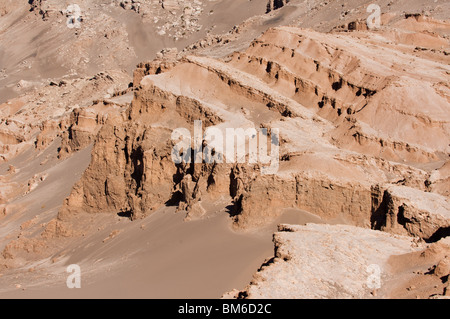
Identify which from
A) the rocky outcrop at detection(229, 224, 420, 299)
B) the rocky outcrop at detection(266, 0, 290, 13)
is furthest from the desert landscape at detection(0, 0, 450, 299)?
the rocky outcrop at detection(266, 0, 290, 13)

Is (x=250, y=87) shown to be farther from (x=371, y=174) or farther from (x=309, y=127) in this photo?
(x=371, y=174)

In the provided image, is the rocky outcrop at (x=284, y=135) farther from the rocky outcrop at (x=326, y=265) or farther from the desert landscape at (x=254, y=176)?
the rocky outcrop at (x=326, y=265)

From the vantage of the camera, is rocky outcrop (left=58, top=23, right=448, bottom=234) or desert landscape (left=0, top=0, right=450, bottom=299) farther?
rocky outcrop (left=58, top=23, right=448, bottom=234)

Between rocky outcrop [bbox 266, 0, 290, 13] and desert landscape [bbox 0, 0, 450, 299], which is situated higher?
rocky outcrop [bbox 266, 0, 290, 13]

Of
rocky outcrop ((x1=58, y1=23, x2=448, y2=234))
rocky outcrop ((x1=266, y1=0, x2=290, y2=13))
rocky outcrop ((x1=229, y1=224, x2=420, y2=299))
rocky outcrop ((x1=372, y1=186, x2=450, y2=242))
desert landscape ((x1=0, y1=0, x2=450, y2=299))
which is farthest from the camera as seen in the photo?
rocky outcrop ((x1=266, y1=0, x2=290, y2=13))

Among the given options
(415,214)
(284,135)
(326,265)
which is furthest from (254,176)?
(326,265)

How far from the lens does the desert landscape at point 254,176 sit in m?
8.88

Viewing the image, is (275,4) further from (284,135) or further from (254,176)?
(254,176)

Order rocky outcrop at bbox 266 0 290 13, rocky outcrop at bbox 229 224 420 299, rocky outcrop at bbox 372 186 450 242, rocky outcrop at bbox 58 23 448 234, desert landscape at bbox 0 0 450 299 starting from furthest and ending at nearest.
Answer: rocky outcrop at bbox 266 0 290 13 → rocky outcrop at bbox 58 23 448 234 → rocky outcrop at bbox 372 186 450 242 → desert landscape at bbox 0 0 450 299 → rocky outcrop at bbox 229 224 420 299

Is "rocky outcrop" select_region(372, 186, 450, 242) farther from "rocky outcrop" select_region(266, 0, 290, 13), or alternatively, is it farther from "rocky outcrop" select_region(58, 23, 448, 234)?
"rocky outcrop" select_region(266, 0, 290, 13)

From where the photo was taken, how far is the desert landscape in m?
8.88

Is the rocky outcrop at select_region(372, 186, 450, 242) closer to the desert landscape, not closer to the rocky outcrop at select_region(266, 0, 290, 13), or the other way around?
the desert landscape
